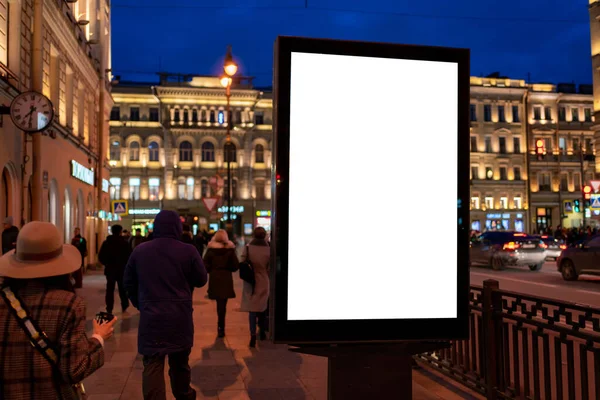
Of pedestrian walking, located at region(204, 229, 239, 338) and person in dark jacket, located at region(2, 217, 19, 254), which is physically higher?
person in dark jacket, located at region(2, 217, 19, 254)

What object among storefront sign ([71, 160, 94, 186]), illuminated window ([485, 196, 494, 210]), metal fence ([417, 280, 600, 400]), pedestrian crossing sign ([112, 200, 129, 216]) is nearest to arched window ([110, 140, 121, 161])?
storefront sign ([71, 160, 94, 186])

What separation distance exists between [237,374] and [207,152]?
196 feet

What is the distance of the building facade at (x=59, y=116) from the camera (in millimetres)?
16125

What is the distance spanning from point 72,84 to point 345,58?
76.9 feet

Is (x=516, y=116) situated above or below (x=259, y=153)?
above

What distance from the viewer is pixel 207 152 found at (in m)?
66.1

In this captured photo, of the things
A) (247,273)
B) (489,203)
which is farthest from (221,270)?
(489,203)

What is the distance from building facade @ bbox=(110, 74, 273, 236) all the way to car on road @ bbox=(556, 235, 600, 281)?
45181 millimetres

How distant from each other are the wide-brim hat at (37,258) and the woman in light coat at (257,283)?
651 cm

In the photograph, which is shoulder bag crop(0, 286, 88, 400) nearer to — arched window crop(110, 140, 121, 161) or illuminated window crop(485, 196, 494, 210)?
arched window crop(110, 140, 121, 161)

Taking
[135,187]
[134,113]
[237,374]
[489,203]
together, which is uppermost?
[134,113]

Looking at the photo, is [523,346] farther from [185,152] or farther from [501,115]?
[501,115]

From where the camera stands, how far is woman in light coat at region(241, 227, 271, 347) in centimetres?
944

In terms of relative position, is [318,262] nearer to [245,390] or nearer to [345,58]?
[345,58]
